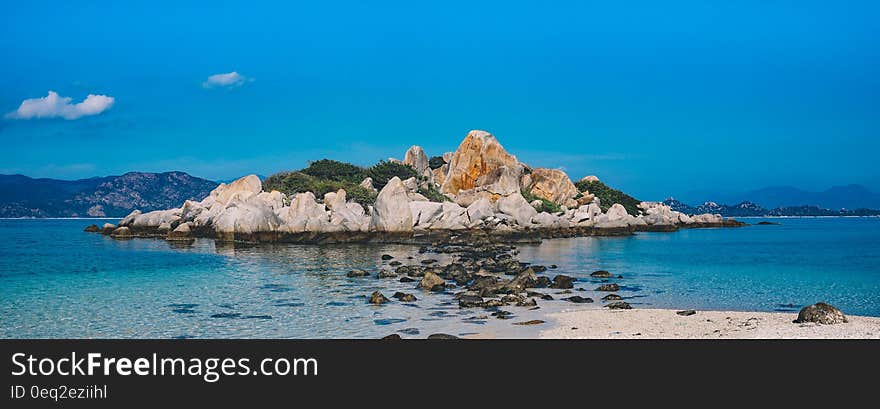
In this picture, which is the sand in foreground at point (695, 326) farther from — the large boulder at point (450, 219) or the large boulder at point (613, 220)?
the large boulder at point (613, 220)

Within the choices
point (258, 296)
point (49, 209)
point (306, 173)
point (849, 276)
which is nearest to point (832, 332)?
point (258, 296)

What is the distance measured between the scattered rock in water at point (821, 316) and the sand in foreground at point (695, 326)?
0.18 m

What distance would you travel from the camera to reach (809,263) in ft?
117

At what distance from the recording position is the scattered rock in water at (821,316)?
14.5 metres

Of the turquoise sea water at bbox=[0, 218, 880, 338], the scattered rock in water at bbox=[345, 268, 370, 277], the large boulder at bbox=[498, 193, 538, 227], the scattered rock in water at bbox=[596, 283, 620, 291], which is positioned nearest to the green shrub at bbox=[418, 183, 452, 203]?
the large boulder at bbox=[498, 193, 538, 227]

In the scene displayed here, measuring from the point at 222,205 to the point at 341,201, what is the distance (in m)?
10.3

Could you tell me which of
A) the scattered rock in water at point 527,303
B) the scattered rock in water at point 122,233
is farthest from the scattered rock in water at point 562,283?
the scattered rock in water at point 122,233

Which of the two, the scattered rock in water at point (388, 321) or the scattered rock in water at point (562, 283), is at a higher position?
the scattered rock in water at point (562, 283)

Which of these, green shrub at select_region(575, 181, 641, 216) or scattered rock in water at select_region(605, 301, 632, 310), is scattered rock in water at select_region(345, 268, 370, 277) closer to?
scattered rock in water at select_region(605, 301, 632, 310)

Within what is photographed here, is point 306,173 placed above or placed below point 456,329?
above

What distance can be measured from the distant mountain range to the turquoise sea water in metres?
149

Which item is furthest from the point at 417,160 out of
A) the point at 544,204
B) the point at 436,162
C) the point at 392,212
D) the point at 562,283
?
the point at 562,283

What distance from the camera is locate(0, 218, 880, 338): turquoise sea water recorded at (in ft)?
53.0
